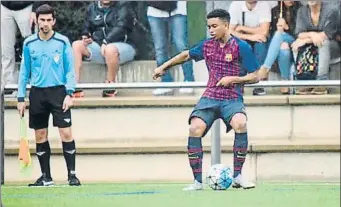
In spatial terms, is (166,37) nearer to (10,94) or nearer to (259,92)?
(259,92)

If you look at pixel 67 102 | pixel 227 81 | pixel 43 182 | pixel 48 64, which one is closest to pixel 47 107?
pixel 67 102

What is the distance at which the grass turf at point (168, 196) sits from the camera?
7.14m

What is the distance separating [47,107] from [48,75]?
0.30 metres

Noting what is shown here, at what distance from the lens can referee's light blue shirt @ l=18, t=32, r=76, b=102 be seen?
9039 millimetres

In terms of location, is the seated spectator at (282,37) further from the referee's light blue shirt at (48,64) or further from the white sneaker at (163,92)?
the referee's light blue shirt at (48,64)

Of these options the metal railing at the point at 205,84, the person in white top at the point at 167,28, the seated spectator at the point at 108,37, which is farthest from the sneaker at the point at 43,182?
the person in white top at the point at 167,28

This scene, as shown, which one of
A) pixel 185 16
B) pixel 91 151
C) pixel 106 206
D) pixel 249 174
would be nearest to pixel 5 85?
pixel 91 151

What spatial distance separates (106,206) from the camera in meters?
7.05

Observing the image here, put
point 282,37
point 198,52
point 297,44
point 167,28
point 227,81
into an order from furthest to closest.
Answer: point 167,28 < point 282,37 < point 297,44 < point 198,52 < point 227,81

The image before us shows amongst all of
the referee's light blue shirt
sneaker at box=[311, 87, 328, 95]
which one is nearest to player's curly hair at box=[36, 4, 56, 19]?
the referee's light blue shirt

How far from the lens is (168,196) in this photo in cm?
767

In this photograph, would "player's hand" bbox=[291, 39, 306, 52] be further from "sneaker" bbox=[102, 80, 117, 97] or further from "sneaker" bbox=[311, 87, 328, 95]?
"sneaker" bbox=[102, 80, 117, 97]

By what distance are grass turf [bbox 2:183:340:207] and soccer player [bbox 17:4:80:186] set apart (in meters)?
0.71

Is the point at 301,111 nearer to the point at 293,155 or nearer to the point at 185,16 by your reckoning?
the point at 293,155
